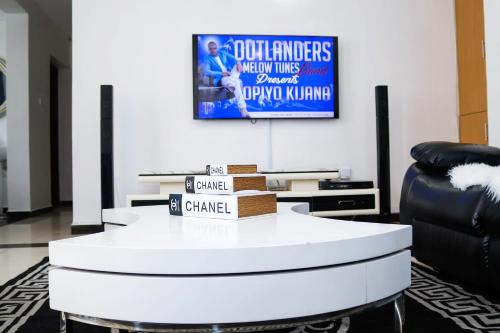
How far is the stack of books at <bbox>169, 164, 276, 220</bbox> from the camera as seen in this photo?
1074 mm

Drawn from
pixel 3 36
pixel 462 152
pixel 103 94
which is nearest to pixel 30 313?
pixel 462 152

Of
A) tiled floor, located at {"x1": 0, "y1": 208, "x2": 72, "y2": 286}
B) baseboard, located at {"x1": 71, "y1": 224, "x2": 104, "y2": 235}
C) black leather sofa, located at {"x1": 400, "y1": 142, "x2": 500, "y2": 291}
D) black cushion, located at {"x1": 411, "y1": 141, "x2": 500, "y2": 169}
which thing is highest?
black cushion, located at {"x1": 411, "y1": 141, "x2": 500, "y2": 169}

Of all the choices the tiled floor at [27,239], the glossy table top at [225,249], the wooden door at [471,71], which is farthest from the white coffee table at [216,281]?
the wooden door at [471,71]

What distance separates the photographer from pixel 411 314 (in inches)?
57.1

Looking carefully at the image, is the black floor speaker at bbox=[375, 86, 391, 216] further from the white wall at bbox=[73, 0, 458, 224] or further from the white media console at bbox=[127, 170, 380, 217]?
the white wall at bbox=[73, 0, 458, 224]

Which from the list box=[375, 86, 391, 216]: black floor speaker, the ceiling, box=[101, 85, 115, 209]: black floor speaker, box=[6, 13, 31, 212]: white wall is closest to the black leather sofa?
box=[375, 86, 391, 216]: black floor speaker

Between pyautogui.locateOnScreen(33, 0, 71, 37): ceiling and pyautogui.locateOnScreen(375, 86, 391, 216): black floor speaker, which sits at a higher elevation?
pyautogui.locateOnScreen(33, 0, 71, 37): ceiling

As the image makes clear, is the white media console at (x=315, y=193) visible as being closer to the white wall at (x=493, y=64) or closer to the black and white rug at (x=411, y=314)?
the white wall at (x=493, y=64)

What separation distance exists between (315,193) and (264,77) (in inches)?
43.6

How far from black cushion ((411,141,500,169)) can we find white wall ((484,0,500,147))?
4.02 feet

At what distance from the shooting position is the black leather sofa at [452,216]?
1492mm

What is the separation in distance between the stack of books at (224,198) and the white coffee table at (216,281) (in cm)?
34

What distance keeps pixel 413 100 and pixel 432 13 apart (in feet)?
2.73

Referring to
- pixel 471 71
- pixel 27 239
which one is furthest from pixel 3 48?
pixel 471 71
